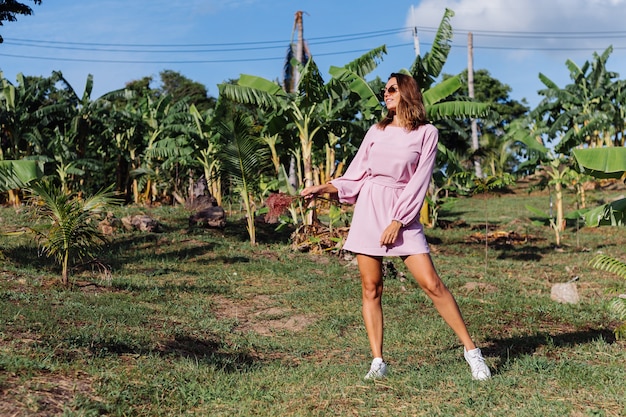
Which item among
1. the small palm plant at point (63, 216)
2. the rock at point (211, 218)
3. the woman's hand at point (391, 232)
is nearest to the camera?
the woman's hand at point (391, 232)

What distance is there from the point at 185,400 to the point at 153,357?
2.81ft

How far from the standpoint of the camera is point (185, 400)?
430 cm

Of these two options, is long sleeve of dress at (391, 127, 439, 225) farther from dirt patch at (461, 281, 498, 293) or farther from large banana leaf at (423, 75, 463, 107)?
large banana leaf at (423, 75, 463, 107)

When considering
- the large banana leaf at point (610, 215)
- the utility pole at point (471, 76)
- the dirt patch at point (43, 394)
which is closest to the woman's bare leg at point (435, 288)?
the large banana leaf at point (610, 215)

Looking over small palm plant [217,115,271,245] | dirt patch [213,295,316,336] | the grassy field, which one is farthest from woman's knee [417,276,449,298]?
small palm plant [217,115,271,245]

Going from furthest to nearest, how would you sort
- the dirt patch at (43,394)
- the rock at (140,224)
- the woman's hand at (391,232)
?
1. the rock at (140,224)
2. the woman's hand at (391,232)
3. the dirt patch at (43,394)

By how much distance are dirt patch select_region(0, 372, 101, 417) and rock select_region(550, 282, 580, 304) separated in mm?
6327

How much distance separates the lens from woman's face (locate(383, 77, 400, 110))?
446 cm

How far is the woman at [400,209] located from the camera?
172 inches

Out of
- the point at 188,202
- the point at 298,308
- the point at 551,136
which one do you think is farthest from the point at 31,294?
the point at 551,136

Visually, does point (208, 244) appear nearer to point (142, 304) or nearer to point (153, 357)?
point (142, 304)

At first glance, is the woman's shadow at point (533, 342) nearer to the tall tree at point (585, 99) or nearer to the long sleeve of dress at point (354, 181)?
the long sleeve of dress at point (354, 181)

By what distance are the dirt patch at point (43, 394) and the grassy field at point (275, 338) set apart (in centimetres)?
1

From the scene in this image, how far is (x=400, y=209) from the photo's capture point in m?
4.34
